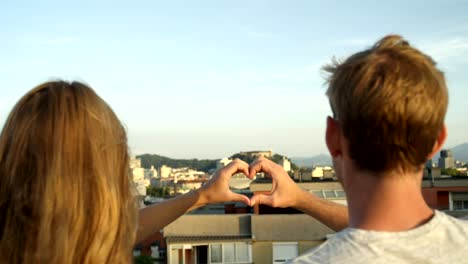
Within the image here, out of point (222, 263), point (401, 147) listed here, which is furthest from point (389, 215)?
point (222, 263)

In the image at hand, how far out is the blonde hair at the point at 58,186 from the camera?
1819mm

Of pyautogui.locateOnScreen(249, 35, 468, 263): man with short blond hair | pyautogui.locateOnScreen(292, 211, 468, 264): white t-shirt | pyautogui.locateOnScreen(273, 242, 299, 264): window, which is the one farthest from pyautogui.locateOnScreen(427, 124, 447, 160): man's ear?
pyautogui.locateOnScreen(273, 242, 299, 264): window

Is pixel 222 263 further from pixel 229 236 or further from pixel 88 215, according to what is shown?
pixel 88 215

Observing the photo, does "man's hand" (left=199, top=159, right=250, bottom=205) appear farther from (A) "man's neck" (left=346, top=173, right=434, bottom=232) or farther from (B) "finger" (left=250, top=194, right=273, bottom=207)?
(A) "man's neck" (left=346, top=173, right=434, bottom=232)

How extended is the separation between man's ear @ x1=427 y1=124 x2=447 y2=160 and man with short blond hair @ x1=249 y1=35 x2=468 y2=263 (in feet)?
0.11

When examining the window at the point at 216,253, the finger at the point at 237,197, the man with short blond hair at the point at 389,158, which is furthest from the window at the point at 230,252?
the man with short blond hair at the point at 389,158

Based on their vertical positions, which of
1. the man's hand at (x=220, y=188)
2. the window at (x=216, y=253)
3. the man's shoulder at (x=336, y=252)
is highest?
the man's hand at (x=220, y=188)

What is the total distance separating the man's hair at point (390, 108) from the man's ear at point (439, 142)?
0.05m

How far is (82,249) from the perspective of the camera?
1843mm

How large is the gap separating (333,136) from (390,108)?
0.21 meters

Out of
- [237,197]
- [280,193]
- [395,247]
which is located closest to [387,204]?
[395,247]

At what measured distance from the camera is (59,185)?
5.98 feet

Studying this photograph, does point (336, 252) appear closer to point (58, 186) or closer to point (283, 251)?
point (58, 186)

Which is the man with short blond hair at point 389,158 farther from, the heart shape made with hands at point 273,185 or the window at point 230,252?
A: the window at point 230,252
